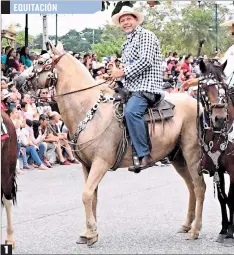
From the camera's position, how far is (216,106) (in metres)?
7.95

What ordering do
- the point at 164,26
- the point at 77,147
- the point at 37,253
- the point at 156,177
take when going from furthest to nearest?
the point at 164,26 < the point at 156,177 < the point at 77,147 < the point at 37,253

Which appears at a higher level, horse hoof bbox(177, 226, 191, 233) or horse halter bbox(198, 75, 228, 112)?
horse halter bbox(198, 75, 228, 112)

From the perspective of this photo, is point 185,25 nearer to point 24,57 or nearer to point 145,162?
point 24,57

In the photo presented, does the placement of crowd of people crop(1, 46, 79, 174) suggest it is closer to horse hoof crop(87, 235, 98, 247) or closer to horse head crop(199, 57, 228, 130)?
horse hoof crop(87, 235, 98, 247)

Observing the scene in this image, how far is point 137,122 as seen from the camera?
8570mm

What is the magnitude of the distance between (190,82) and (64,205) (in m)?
3.57

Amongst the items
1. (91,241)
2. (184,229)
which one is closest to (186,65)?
(184,229)

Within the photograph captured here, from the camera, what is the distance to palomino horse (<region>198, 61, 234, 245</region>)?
8039 mm

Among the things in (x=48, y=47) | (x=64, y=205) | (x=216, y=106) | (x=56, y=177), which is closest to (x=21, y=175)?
(x=56, y=177)

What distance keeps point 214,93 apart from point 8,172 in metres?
2.49

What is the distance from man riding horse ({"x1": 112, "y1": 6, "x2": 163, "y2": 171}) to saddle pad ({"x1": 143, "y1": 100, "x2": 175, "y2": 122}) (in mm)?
92

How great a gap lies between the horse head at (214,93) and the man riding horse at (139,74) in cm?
71

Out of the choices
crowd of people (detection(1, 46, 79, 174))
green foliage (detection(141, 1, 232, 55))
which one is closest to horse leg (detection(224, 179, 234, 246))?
crowd of people (detection(1, 46, 79, 174))

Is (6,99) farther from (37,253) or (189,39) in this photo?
(189,39)
